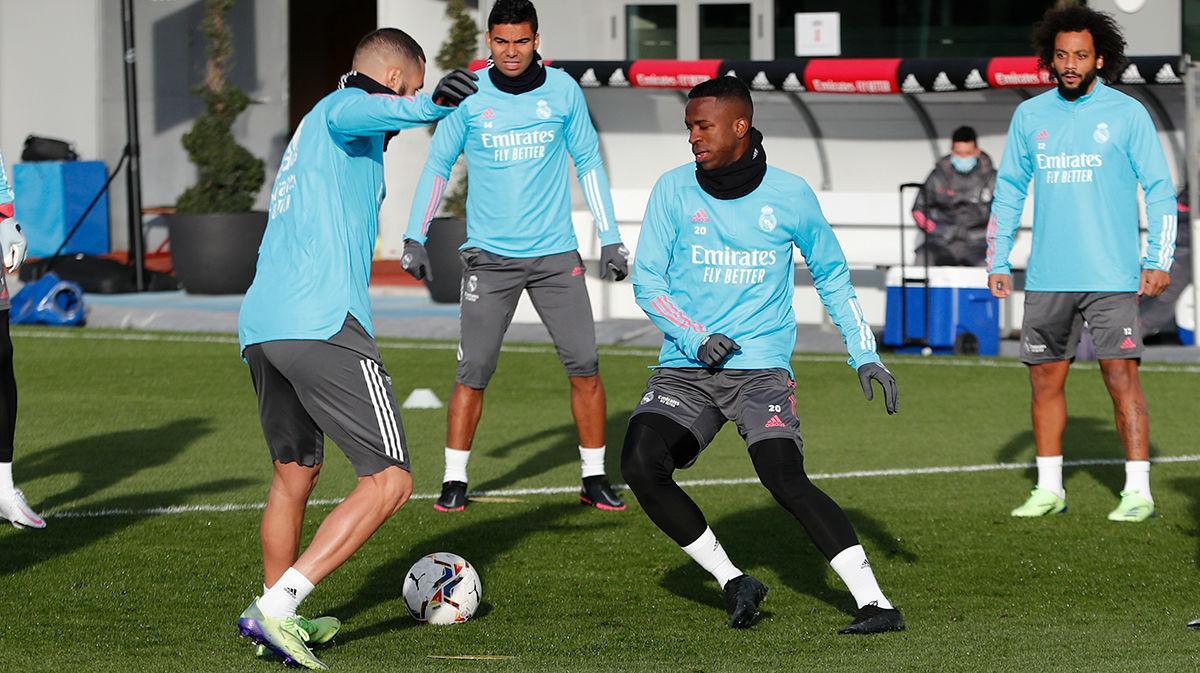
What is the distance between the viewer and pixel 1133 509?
809cm

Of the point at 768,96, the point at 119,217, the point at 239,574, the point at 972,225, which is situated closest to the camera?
the point at 239,574

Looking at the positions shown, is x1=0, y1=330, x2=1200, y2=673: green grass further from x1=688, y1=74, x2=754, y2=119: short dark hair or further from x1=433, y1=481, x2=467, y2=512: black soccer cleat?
x1=688, y1=74, x2=754, y2=119: short dark hair

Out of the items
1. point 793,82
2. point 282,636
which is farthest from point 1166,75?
point 282,636

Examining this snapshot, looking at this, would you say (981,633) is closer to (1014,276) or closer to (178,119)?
(1014,276)

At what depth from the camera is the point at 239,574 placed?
7035 mm

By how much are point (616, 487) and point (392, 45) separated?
3869 mm

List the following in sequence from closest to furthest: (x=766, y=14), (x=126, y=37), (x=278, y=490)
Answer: (x=278, y=490)
(x=126, y=37)
(x=766, y=14)

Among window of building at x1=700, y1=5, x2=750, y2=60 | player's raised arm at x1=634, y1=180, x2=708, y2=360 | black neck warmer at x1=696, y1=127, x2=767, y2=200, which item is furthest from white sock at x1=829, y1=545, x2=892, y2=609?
window of building at x1=700, y1=5, x2=750, y2=60

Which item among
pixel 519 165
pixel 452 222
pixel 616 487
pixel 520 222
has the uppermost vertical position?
pixel 519 165

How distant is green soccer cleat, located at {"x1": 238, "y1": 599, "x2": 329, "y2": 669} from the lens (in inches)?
215

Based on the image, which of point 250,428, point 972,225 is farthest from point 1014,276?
point 250,428

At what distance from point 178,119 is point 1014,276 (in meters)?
13.7

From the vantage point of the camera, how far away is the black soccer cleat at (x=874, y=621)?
19.5 feet

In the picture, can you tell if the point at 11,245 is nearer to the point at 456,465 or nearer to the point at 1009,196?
the point at 456,465
